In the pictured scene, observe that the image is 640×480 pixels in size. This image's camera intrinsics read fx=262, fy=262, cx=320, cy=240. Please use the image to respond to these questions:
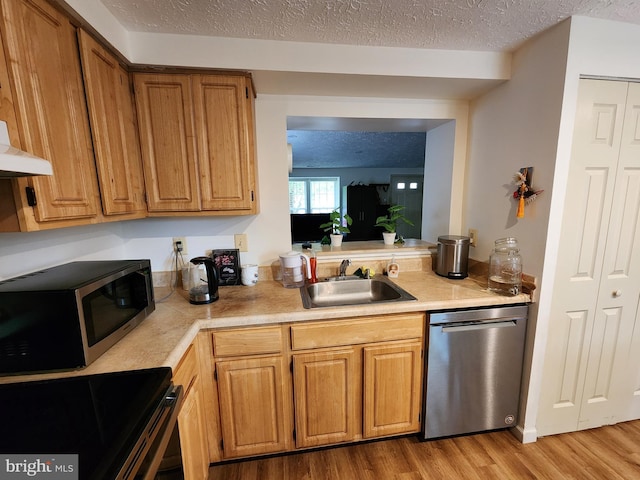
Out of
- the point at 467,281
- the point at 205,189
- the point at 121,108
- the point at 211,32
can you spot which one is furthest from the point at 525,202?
the point at 121,108

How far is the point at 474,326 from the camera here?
147 centimetres

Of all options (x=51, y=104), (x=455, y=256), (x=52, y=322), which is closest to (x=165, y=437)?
(x=52, y=322)

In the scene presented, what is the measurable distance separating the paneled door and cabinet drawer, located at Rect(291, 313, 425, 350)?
2.70 ft

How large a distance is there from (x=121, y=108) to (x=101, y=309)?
3.23ft

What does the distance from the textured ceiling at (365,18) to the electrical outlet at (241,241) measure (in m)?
1.13

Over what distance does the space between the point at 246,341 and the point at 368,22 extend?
1688mm

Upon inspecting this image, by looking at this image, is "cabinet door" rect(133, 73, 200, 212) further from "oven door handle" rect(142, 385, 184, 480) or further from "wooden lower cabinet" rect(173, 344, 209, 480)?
"oven door handle" rect(142, 385, 184, 480)

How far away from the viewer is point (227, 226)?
1.81 meters

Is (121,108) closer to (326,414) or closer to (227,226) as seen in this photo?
(227,226)

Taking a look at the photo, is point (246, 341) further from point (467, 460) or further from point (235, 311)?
point (467, 460)

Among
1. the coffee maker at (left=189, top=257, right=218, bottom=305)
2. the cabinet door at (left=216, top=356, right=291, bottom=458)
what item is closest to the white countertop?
the coffee maker at (left=189, top=257, right=218, bottom=305)

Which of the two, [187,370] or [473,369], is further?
[473,369]

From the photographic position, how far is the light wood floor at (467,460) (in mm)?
1396

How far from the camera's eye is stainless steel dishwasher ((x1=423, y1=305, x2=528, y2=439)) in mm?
1455
